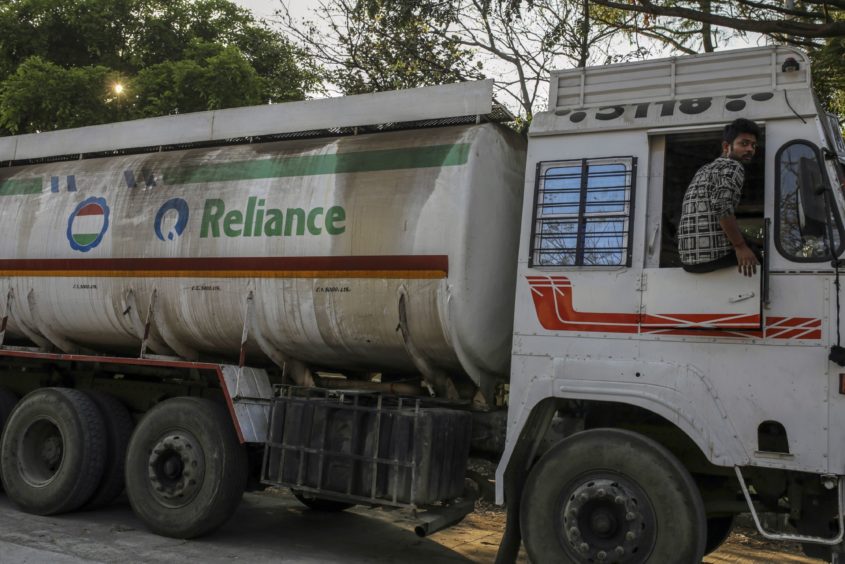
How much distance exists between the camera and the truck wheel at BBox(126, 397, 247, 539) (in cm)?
611

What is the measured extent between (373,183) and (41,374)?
435cm

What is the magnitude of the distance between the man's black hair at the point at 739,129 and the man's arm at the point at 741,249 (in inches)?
20.9

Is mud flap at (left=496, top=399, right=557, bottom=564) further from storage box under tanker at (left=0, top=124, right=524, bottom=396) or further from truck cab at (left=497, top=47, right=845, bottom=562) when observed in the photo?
storage box under tanker at (left=0, top=124, right=524, bottom=396)

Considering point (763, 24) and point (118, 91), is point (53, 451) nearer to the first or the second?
point (763, 24)

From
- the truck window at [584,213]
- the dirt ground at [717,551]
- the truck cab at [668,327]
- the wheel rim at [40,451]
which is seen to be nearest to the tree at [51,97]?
the wheel rim at [40,451]

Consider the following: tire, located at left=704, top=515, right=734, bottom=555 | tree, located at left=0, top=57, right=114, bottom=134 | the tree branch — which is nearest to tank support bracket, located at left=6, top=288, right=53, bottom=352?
tire, located at left=704, top=515, right=734, bottom=555

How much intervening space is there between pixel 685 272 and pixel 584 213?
0.79m

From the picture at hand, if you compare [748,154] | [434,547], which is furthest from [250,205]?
[748,154]

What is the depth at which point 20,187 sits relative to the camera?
8.09 meters

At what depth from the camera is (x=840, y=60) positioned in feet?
27.5

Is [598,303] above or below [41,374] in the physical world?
above

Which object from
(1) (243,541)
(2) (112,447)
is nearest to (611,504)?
(1) (243,541)

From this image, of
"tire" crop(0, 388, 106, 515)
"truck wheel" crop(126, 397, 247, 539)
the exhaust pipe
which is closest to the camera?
the exhaust pipe

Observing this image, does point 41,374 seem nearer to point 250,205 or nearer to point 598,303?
point 250,205
